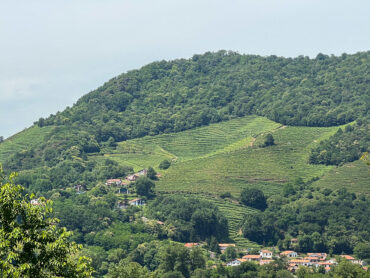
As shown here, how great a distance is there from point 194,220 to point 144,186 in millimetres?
14662

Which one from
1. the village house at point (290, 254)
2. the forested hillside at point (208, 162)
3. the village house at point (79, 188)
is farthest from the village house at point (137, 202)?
the village house at point (290, 254)

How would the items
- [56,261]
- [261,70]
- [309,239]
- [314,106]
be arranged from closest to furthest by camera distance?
[56,261] < [309,239] < [314,106] < [261,70]

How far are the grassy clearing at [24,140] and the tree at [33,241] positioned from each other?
13186 cm

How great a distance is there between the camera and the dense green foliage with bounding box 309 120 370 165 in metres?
134

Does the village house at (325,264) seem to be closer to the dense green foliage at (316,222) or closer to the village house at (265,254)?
the village house at (265,254)

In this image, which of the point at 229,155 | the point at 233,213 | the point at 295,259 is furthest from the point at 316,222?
the point at 229,155

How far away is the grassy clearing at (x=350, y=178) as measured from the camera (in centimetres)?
12327

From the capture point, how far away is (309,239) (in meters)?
112

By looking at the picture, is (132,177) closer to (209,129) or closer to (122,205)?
Answer: (122,205)

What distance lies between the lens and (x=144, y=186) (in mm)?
127375

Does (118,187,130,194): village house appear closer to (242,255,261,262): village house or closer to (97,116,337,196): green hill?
(97,116,337,196): green hill

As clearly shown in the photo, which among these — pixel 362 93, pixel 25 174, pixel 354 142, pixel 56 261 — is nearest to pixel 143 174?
pixel 25 174

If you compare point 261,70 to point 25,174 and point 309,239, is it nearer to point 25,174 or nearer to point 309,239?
point 25,174

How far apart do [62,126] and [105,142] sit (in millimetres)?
9597
